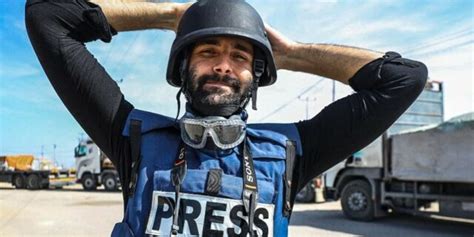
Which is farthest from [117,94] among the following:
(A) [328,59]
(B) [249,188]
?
(A) [328,59]

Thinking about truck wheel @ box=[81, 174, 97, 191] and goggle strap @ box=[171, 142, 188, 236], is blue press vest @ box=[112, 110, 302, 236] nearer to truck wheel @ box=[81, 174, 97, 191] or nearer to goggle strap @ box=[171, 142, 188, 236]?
goggle strap @ box=[171, 142, 188, 236]

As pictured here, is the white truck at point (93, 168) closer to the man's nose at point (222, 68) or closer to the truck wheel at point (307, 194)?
the truck wheel at point (307, 194)

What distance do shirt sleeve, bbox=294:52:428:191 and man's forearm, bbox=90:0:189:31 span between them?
27.1 inches

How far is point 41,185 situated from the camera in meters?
23.7

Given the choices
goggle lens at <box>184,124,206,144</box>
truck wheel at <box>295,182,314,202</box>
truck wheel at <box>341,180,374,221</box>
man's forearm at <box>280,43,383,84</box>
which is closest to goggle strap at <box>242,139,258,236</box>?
goggle lens at <box>184,124,206,144</box>

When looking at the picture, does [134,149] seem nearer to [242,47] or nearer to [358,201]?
[242,47]

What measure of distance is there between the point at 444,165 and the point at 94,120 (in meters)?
8.71

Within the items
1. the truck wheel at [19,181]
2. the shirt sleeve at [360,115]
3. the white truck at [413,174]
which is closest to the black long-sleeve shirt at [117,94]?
the shirt sleeve at [360,115]

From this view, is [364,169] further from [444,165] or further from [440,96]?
[440,96]

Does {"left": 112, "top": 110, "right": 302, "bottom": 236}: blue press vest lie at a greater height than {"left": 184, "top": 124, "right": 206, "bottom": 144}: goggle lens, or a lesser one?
lesser

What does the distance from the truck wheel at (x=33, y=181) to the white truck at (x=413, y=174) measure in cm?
1771

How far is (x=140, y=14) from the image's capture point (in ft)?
5.97

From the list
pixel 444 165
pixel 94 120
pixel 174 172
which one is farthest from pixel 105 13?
pixel 444 165

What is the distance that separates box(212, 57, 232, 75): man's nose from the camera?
156cm
